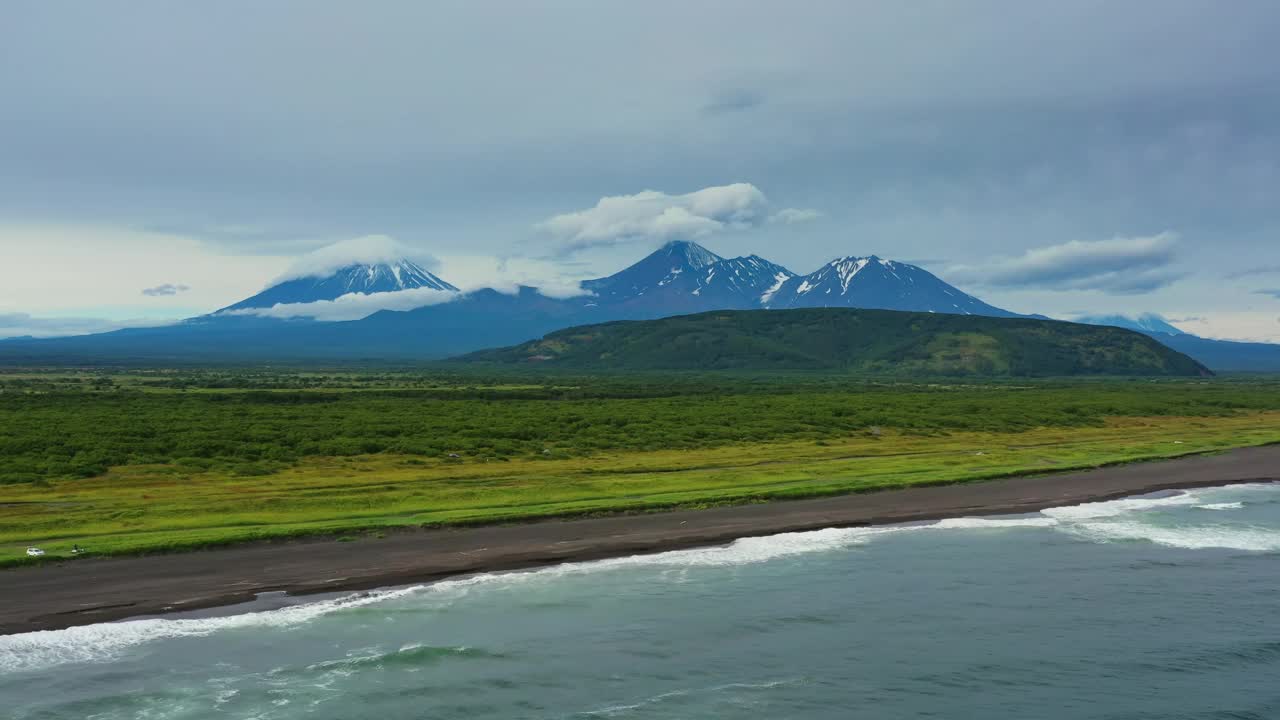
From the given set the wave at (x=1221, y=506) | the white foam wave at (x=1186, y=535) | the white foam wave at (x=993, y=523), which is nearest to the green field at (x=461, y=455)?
the white foam wave at (x=993, y=523)

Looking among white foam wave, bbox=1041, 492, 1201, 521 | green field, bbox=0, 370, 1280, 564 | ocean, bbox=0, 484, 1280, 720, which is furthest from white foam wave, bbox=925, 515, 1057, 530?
green field, bbox=0, 370, 1280, 564

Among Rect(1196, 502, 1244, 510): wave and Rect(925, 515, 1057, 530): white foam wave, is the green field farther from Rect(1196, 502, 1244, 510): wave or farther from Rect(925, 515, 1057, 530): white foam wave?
Rect(1196, 502, 1244, 510): wave

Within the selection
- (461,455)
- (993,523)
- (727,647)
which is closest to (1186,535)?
(993,523)

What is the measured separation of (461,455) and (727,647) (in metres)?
42.3

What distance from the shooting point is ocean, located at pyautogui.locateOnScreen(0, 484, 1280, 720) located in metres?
22.5

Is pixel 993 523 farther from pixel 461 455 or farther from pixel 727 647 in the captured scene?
pixel 461 455

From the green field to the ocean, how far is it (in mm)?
10752

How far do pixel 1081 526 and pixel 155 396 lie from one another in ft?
382

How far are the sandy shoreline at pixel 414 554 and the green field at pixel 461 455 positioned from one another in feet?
5.86

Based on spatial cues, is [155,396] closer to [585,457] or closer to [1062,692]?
[585,457]

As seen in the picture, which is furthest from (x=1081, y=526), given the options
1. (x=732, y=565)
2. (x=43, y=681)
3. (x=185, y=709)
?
(x=43, y=681)

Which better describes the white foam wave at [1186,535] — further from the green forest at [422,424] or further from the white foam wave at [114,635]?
the green forest at [422,424]

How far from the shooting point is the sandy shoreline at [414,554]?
29.2m

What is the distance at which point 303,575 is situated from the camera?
32906mm
